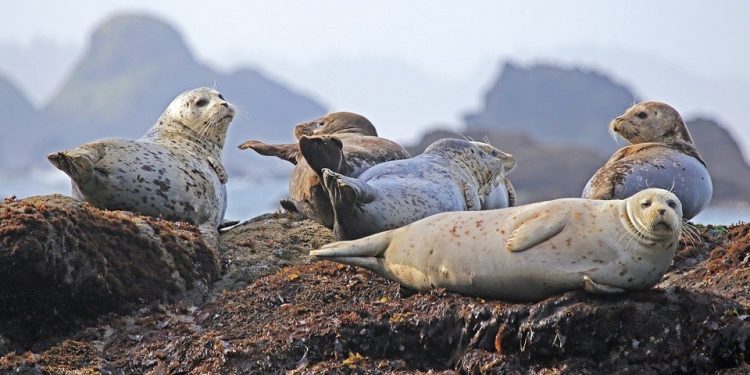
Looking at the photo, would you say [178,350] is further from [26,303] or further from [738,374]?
[738,374]

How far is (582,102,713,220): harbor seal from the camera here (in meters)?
11.6

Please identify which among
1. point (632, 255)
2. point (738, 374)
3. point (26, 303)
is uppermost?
point (26, 303)

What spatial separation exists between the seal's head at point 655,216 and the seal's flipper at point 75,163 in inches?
191

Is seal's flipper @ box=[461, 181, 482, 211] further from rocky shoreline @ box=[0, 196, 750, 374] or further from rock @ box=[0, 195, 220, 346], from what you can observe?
rock @ box=[0, 195, 220, 346]

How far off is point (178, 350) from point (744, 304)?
3.26 meters

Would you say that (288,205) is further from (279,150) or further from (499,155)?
(499,155)

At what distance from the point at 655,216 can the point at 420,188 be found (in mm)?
2995

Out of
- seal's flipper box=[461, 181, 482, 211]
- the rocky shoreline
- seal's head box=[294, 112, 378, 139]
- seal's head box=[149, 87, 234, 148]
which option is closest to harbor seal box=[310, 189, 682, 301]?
the rocky shoreline

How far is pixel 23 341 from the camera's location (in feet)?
27.5

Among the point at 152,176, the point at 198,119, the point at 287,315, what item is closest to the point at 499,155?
the point at 198,119

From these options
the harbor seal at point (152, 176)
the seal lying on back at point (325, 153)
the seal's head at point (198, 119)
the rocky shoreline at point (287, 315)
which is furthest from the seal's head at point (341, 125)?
the rocky shoreline at point (287, 315)

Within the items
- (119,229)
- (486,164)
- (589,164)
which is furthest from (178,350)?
(589,164)

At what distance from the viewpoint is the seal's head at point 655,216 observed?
24.9ft

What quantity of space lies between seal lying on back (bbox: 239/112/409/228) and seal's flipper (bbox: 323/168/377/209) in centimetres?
68
